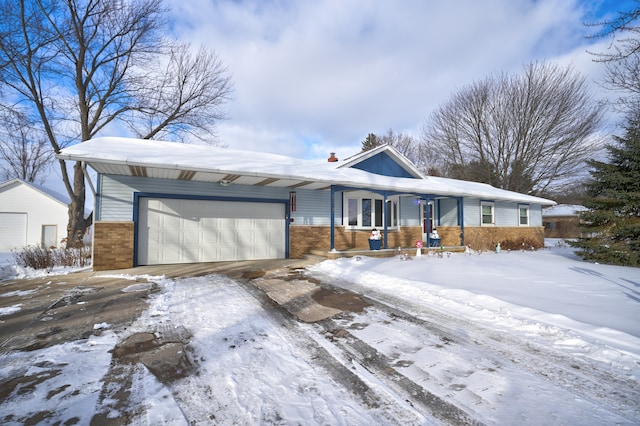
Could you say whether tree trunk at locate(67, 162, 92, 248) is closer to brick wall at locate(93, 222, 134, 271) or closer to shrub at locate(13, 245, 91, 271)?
shrub at locate(13, 245, 91, 271)

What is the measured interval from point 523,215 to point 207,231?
62.6 feet

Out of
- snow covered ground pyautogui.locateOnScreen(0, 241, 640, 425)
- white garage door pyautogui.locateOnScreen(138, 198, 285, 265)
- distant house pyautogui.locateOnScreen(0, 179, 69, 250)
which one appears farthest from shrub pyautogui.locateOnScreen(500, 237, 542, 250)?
distant house pyautogui.locateOnScreen(0, 179, 69, 250)

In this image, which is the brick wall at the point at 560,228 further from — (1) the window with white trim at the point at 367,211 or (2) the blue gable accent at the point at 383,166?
(1) the window with white trim at the point at 367,211

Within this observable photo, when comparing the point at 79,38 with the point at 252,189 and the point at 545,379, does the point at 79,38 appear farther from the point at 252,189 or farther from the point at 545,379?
the point at 545,379

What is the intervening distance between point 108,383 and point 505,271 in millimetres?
9045

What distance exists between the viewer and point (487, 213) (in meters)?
16.7

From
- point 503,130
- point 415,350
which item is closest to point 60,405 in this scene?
point 415,350

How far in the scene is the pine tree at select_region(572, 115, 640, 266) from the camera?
9.88m

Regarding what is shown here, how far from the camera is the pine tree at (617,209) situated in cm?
988

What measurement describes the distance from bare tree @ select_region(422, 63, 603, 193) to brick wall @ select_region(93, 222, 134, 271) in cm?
2734

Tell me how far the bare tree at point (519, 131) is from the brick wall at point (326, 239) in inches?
680

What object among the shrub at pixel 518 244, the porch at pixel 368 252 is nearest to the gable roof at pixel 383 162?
the porch at pixel 368 252

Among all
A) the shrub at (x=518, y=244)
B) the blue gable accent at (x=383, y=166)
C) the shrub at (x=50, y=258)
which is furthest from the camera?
the shrub at (x=518, y=244)

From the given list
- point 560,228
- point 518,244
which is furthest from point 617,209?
point 560,228
